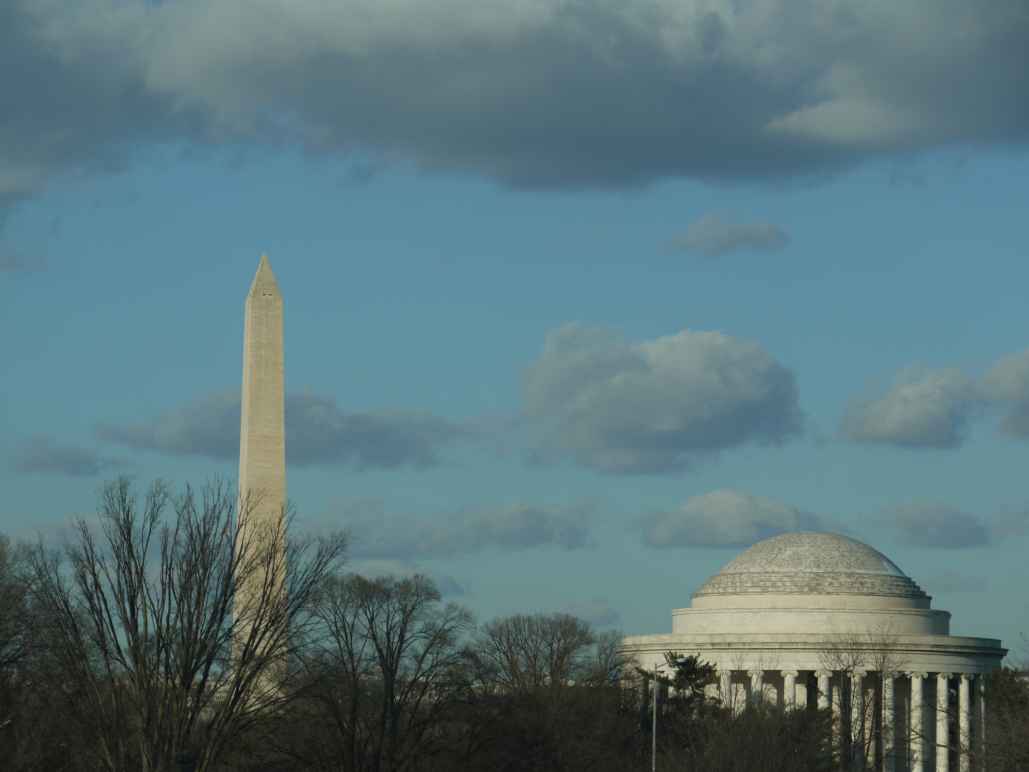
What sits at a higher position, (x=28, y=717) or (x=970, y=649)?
(x=970, y=649)

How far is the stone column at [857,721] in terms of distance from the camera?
8331 centimetres

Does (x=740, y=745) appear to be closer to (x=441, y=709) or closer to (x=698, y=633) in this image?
(x=441, y=709)

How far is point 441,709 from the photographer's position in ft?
213

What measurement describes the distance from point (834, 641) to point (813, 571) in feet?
24.1

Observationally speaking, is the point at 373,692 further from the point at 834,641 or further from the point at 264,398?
the point at 834,641

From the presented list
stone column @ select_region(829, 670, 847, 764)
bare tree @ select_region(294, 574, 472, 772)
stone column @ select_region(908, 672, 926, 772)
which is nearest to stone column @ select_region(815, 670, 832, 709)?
stone column @ select_region(829, 670, 847, 764)

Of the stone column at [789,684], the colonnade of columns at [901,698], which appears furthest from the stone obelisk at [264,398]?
the stone column at [789,684]

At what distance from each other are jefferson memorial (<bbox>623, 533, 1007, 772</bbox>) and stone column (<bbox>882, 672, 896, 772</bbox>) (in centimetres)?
15

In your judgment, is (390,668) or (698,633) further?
(698,633)

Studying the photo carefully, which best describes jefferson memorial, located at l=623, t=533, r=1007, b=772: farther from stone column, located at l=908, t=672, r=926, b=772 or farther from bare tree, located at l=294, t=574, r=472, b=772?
bare tree, located at l=294, t=574, r=472, b=772

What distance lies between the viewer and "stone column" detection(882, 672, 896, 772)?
333 feet

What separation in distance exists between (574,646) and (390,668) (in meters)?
57.0

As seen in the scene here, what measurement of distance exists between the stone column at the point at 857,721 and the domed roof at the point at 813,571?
34.0ft

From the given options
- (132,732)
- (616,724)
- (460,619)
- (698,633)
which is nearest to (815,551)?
(698,633)
